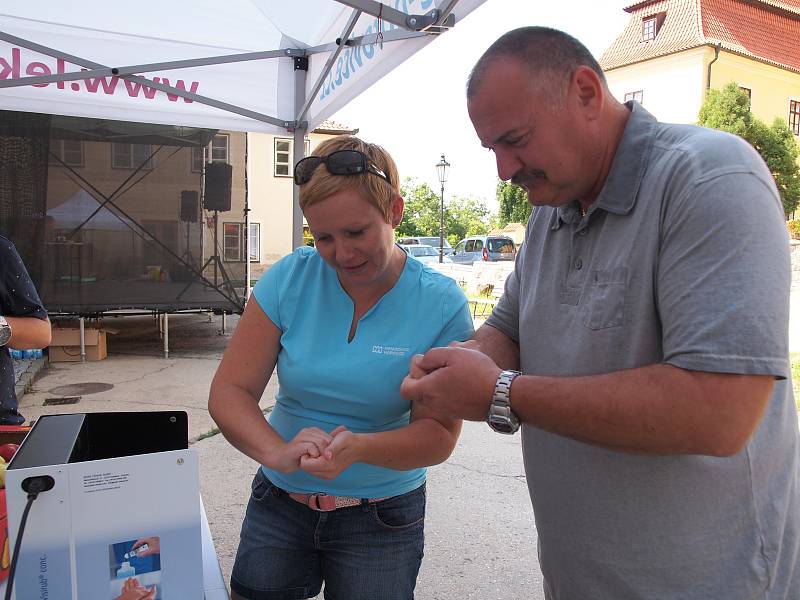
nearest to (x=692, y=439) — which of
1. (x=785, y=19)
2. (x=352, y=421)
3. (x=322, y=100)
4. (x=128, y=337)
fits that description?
(x=352, y=421)

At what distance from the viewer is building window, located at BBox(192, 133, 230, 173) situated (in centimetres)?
818

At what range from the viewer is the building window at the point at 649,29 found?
32.7 metres

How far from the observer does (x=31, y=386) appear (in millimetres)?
6539

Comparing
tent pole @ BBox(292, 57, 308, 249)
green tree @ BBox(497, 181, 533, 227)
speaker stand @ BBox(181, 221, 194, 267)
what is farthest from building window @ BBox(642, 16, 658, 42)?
tent pole @ BBox(292, 57, 308, 249)

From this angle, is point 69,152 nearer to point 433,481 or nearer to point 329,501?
point 433,481

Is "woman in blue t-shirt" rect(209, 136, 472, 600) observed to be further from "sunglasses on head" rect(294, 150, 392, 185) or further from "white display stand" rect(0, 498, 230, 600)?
"white display stand" rect(0, 498, 230, 600)

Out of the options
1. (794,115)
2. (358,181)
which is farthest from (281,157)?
(794,115)

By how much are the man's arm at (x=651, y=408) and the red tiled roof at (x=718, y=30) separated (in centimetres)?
3312

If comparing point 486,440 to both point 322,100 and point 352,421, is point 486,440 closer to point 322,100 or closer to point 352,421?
point 322,100

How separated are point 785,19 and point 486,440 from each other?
131 feet

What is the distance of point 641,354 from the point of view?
111cm

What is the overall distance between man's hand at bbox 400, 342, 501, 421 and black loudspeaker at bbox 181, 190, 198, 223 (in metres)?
7.62

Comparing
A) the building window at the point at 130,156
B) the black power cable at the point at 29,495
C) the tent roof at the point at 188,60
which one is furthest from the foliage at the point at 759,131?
the black power cable at the point at 29,495

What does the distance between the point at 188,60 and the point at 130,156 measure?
4460 millimetres
